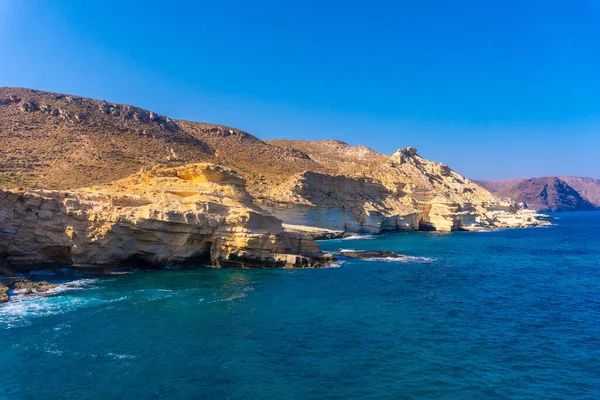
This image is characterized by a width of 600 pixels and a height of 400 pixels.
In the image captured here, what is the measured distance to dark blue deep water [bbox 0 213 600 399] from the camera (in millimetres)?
11828

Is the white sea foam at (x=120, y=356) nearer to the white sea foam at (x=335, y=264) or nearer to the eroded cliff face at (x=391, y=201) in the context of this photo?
the white sea foam at (x=335, y=264)

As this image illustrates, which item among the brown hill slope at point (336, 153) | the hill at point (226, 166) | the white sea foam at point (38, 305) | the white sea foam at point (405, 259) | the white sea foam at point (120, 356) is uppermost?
the brown hill slope at point (336, 153)

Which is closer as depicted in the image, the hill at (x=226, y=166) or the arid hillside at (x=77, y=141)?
the arid hillside at (x=77, y=141)

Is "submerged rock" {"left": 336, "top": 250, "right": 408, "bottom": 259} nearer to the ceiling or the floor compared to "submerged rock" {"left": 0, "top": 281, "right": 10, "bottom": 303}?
nearer to the ceiling

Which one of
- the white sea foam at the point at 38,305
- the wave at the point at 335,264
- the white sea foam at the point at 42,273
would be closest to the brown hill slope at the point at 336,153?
the wave at the point at 335,264

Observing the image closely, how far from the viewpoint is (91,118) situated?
212 ft

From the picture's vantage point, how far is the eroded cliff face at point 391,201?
2223 inches

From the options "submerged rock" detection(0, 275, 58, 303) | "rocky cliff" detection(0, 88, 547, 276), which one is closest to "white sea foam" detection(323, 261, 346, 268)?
"rocky cliff" detection(0, 88, 547, 276)

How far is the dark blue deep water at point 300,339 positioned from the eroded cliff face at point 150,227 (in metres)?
2.82

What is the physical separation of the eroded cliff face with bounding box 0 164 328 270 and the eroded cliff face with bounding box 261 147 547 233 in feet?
64.2

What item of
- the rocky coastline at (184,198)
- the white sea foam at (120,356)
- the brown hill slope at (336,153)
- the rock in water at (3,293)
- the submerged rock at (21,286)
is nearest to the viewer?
the white sea foam at (120,356)

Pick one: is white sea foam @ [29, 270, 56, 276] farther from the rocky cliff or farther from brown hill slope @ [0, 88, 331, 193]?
brown hill slope @ [0, 88, 331, 193]

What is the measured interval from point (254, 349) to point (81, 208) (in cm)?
1874

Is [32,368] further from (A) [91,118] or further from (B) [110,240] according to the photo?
(A) [91,118]
